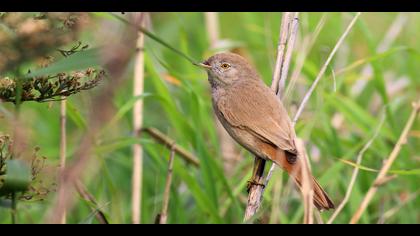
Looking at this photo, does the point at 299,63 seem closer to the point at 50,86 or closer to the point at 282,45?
the point at 282,45

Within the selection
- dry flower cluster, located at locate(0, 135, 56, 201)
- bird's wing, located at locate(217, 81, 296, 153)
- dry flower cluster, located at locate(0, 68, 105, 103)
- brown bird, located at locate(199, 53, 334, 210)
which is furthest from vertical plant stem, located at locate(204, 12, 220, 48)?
dry flower cluster, located at locate(0, 68, 105, 103)

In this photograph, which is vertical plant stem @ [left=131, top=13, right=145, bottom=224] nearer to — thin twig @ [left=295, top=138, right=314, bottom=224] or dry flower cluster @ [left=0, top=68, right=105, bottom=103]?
dry flower cluster @ [left=0, top=68, right=105, bottom=103]

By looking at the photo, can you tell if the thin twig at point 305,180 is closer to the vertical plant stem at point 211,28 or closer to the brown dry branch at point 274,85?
the brown dry branch at point 274,85

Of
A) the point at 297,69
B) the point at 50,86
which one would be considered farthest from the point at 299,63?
the point at 50,86

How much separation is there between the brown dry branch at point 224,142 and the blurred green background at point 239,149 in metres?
0.05

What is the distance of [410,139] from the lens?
4.82 m

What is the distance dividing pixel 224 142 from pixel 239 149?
4.7 inches

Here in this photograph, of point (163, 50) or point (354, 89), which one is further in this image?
point (163, 50)

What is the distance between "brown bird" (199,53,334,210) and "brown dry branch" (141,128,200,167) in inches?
14.7

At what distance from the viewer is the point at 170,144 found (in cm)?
382

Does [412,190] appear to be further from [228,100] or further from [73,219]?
[73,219]

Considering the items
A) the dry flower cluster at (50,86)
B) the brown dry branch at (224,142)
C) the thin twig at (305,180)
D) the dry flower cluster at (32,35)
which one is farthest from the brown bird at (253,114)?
the dry flower cluster at (32,35)
